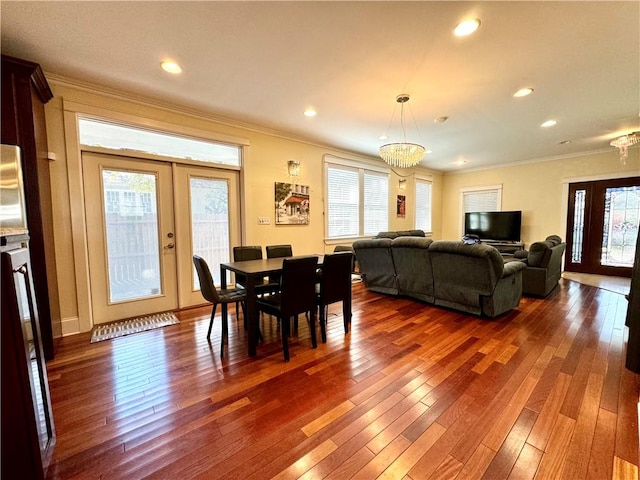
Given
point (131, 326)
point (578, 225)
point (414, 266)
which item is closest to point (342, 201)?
point (414, 266)

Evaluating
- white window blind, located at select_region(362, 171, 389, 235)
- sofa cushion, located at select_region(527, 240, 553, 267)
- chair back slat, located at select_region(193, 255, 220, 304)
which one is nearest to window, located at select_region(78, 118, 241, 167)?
chair back slat, located at select_region(193, 255, 220, 304)

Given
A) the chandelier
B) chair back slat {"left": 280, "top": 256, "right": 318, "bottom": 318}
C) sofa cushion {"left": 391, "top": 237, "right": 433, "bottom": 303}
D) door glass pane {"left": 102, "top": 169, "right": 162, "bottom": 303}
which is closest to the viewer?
chair back slat {"left": 280, "top": 256, "right": 318, "bottom": 318}

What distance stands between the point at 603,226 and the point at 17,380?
8.88 m

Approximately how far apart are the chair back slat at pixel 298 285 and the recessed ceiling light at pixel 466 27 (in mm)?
2189

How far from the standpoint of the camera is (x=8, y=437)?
1016 mm

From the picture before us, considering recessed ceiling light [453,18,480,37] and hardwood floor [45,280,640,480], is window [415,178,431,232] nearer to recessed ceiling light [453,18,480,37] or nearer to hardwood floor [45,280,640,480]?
hardwood floor [45,280,640,480]

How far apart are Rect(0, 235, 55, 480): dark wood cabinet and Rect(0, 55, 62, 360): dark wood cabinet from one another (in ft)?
4.60

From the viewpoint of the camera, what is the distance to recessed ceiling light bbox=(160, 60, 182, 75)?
2571mm

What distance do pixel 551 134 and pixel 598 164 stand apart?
2232mm

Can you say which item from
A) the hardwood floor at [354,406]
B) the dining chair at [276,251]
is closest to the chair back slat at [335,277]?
the hardwood floor at [354,406]

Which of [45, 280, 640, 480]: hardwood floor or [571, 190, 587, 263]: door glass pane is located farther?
[571, 190, 587, 263]: door glass pane

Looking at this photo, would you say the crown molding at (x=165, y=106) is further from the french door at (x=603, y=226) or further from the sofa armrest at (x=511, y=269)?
the french door at (x=603, y=226)

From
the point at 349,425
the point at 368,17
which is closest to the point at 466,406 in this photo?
the point at 349,425

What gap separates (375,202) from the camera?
6668 mm
